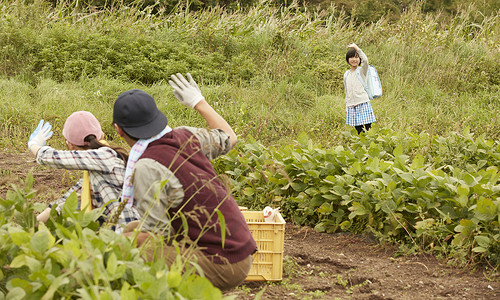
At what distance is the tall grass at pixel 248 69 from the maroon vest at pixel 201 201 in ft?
15.1

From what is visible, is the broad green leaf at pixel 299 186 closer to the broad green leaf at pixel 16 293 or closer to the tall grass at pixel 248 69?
the tall grass at pixel 248 69

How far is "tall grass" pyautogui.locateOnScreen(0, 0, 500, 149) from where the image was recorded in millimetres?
8500

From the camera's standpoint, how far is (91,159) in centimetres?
330

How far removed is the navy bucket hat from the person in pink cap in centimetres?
57

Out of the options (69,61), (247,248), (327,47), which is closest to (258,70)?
(327,47)

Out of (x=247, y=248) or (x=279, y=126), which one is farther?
(x=279, y=126)

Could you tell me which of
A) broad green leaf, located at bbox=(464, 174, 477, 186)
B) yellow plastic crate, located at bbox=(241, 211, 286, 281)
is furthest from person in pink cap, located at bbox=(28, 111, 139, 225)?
broad green leaf, located at bbox=(464, 174, 477, 186)

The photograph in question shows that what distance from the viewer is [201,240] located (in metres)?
2.80

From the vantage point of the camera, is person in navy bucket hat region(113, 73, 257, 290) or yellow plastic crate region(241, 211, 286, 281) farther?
yellow plastic crate region(241, 211, 286, 281)

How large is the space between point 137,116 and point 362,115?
552 cm

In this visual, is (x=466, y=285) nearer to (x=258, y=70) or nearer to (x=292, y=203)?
(x=292, y=203)

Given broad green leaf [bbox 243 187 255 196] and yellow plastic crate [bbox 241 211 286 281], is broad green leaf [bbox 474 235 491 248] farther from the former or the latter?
broad green leaf [bbox 243 187 255 196]

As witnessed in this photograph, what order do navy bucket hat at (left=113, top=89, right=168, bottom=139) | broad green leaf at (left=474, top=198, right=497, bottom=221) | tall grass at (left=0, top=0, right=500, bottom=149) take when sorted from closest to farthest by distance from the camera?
navy bucket hat at (left=113, top=89, right=168, bottom=139), broad green leaf at (left=474, top=198, right=497, bottom=221), tall grass at (left=0, top=0, right=500, bottom=149)

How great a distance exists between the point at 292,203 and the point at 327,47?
7575 mm
